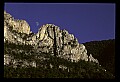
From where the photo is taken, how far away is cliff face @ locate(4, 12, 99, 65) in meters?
40.0

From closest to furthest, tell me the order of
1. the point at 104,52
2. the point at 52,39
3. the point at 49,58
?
1. the point at 49,58
2. the point at 104,52
3. the point at 52,39

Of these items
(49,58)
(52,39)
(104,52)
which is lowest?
(49,58)

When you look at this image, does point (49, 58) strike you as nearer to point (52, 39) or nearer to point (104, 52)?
point (104, 52)

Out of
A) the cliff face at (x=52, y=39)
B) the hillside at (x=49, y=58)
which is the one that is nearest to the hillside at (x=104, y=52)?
the hillside at (x=49, y=58)

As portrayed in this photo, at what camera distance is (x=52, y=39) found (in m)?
48.4

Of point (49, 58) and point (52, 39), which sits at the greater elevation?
point (52, 39)

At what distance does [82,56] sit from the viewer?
43.8 metres

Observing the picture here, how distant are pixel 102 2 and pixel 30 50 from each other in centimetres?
3231

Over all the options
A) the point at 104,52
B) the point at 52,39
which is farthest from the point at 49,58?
the point at 52,39

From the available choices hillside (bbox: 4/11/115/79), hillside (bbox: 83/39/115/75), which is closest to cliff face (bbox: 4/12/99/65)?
hillside (bbox: 4/11/115/79)

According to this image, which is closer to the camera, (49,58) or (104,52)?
(49,58)

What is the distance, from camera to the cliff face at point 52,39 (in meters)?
40.0
